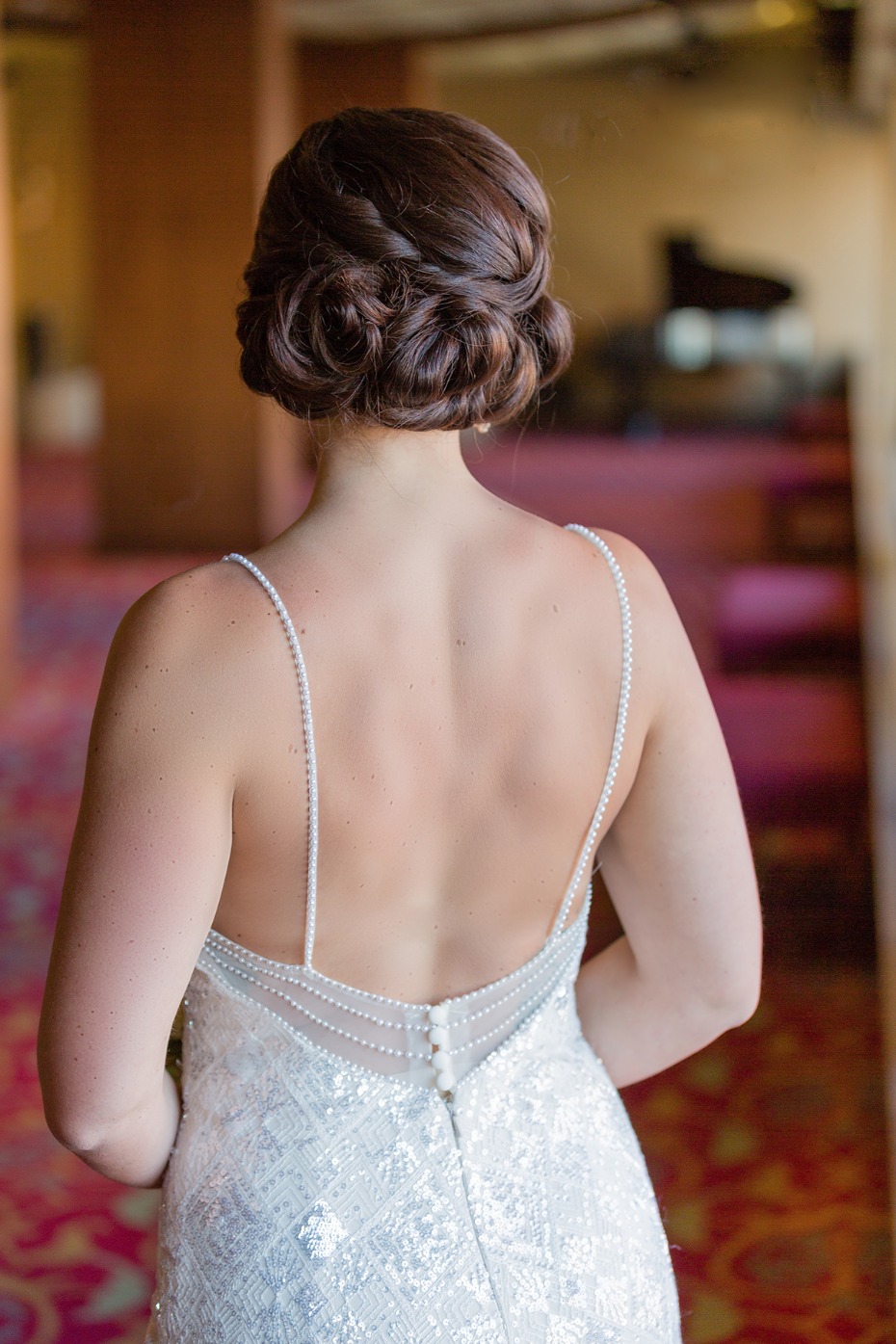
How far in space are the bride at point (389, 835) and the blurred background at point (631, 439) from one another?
163mm

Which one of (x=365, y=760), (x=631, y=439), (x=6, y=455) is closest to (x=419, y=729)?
(x=365, y=760)

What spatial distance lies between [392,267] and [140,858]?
16.5 inches

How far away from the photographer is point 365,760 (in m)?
0.95

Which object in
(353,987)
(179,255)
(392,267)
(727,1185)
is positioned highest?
(392,267)

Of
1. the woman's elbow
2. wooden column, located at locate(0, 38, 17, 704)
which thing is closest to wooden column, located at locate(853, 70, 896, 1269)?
the woman's elbow

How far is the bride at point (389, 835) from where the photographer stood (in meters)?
0.89

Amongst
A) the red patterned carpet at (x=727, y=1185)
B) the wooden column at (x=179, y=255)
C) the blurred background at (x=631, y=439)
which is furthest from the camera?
the wooden column at (x=179, y=255)

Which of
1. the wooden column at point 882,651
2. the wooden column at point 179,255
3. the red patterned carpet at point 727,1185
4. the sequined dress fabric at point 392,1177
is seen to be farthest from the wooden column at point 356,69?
the sequined dress fabric at point 392,1177

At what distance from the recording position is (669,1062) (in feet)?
4.27

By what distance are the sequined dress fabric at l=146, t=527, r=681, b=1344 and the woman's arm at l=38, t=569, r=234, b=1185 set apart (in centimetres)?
9

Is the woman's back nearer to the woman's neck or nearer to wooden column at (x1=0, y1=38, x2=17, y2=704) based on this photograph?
the woman's neck

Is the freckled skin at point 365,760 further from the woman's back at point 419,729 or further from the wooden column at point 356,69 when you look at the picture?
the wooden column at point 356,69

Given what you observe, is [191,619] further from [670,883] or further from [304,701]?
[670,883]

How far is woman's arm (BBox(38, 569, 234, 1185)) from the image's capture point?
882mm
